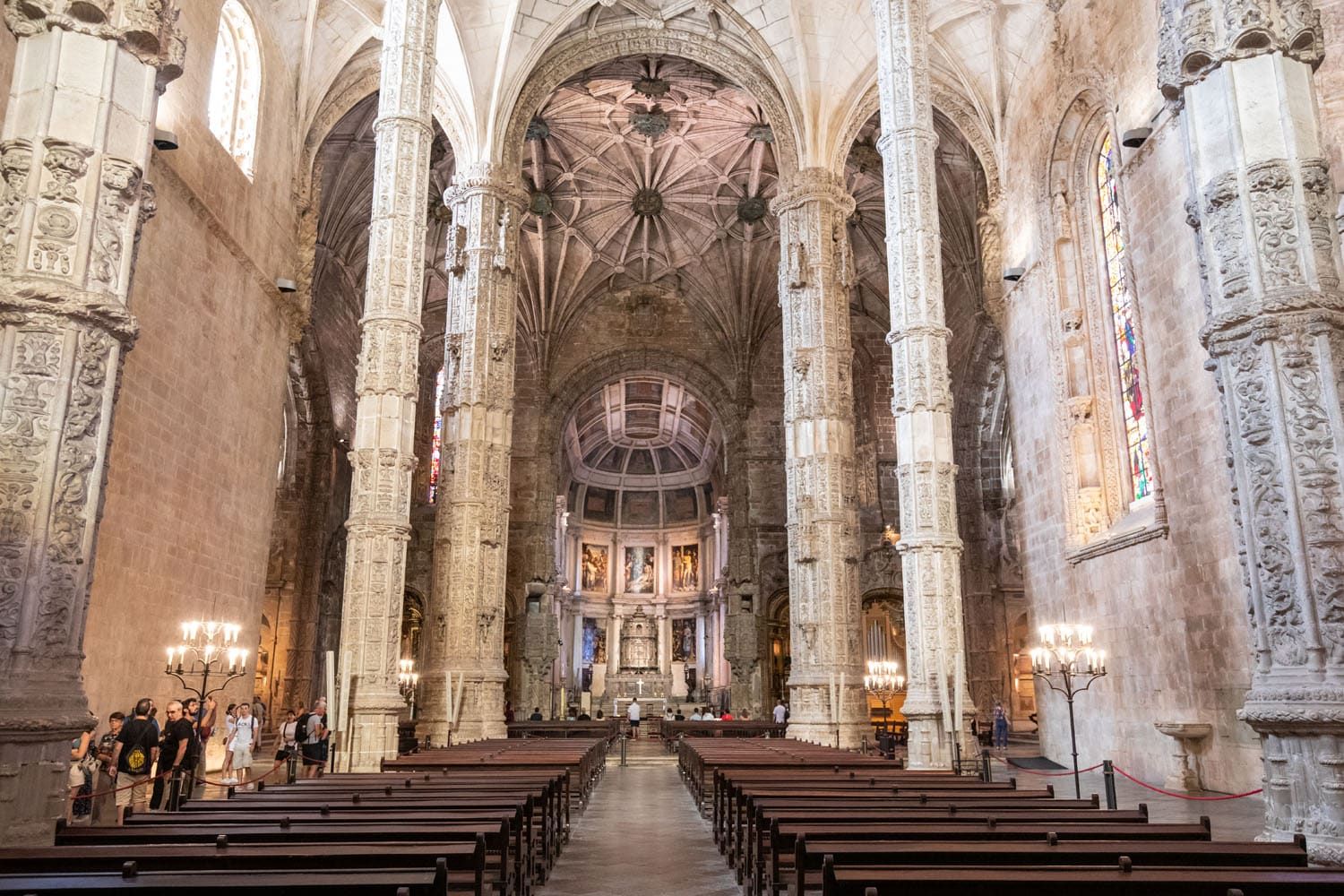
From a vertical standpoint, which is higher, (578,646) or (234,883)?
(578,646)

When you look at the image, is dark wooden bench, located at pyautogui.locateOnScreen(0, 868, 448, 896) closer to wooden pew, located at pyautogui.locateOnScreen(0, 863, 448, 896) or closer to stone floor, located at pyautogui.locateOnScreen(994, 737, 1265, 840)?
wooden pew, located at pyautogui.locateOnScreen(0, 863, 448, 896)

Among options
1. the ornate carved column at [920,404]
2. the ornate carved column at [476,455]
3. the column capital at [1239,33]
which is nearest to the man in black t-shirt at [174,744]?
the ornate carved column at [476,455]

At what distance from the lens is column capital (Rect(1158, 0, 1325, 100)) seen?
6551 millimetres

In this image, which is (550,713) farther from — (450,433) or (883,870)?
(883,870)

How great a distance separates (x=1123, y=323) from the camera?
57.4 feet

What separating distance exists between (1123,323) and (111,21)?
1645 cm

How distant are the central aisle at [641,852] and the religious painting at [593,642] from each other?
31105 millimetres

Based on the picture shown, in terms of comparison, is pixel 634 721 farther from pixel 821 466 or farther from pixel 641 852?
pixel 641 852

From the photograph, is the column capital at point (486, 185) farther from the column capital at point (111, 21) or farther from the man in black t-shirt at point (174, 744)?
the column capital at point (111, 21)

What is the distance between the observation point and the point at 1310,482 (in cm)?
591

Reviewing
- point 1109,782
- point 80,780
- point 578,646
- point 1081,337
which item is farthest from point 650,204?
point 1109,782

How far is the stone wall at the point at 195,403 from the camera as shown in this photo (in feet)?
48.5

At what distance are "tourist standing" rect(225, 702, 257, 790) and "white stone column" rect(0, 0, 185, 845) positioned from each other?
12.0 meters

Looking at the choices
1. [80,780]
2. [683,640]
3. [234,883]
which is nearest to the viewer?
[234,883]
